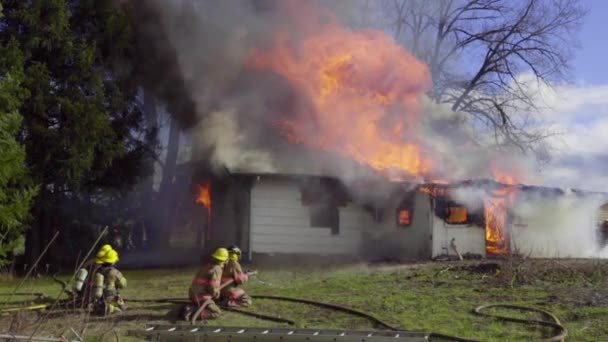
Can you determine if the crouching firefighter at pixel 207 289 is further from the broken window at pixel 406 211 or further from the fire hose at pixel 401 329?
the broken window at pixel 406 211

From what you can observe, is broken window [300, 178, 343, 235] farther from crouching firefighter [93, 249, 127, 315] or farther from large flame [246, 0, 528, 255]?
crouching firefighter [93, 249, 127, 315]

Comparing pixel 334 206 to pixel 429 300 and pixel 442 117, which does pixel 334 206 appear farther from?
pixel 442 117

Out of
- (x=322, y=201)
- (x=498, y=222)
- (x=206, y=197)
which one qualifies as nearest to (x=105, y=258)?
(x=322, y=201)

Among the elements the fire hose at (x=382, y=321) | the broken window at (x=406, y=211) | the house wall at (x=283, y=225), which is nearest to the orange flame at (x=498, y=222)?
the broken window at (x=406, y=211)

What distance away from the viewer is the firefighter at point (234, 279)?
1098 centimetres

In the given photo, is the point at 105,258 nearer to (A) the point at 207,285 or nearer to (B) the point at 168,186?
(A) the point at 207,285

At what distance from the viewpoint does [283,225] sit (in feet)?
66.9

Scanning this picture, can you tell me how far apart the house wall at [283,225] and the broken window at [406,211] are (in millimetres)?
2196

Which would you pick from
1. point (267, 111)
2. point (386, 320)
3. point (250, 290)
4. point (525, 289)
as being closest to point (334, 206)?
point (267, 111)

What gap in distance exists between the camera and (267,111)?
23.1m

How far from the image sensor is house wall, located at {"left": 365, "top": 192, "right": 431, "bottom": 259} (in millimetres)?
19703

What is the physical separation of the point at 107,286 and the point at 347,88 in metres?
14.0

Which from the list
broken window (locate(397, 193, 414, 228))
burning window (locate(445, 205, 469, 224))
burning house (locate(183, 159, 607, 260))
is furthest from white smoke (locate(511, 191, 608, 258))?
broken window (locate(397, 193, 414, 228))

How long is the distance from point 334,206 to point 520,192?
6414 millimetres
